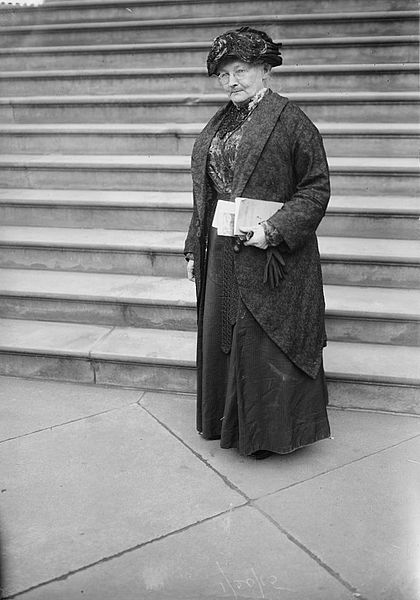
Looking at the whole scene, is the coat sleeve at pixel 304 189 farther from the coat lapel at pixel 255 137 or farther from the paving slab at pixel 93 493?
the paving slab at pixel 93 493

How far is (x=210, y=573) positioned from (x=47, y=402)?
1686mm

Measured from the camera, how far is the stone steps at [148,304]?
12.1 feet

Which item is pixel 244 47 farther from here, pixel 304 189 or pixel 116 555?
pixel 116 555

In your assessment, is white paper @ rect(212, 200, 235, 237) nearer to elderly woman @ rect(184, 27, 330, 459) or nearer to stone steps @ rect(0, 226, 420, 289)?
elderly woman @ rect(184, 27, 330, 459)

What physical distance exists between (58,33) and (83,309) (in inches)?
149

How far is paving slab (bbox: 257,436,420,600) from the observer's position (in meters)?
2.23

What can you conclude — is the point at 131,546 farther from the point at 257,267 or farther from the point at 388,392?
the point at 388,392

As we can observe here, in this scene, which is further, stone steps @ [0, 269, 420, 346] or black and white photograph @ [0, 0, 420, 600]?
stone steps @ [0, 269, 420, 346]

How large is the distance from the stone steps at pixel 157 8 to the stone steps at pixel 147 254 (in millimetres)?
3068

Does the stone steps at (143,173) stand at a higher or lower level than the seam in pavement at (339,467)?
higher

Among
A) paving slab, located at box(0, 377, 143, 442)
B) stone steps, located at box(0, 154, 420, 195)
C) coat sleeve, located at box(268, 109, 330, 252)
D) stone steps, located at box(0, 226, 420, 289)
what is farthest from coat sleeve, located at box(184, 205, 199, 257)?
stone steps, located at box(0, 154, 420, 195)

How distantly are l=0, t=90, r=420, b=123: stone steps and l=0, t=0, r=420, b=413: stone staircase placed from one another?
13mm

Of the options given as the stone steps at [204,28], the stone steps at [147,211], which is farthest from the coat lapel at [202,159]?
the stone steps at [204,28]

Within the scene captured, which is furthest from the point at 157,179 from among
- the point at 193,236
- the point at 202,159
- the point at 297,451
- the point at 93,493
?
the point at 93,493
